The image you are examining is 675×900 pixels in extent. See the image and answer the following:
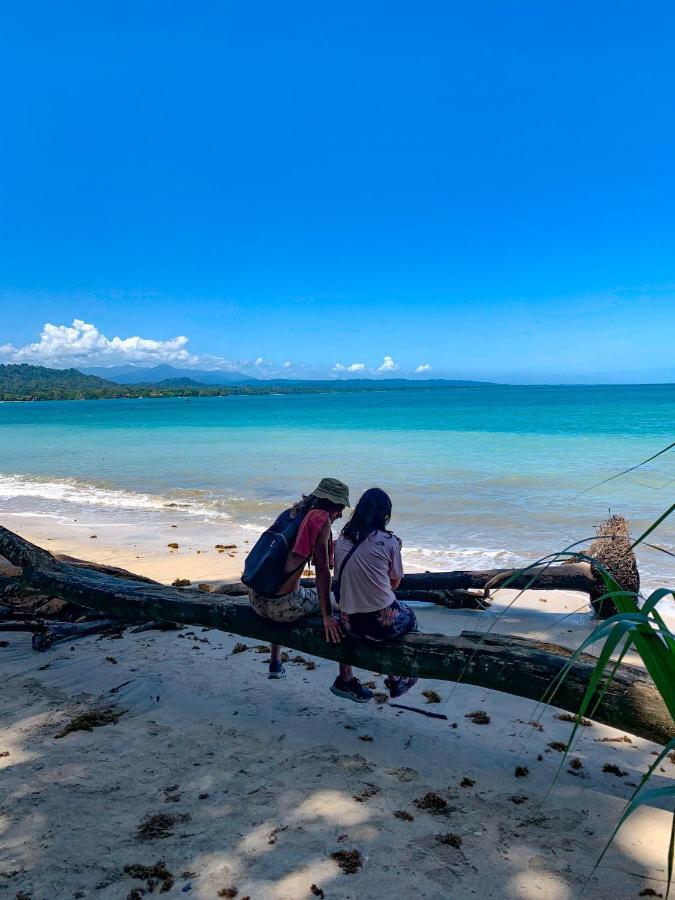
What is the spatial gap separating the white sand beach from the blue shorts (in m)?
0.68

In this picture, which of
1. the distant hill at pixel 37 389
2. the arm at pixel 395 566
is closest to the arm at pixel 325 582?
the arm at pixel 395 566

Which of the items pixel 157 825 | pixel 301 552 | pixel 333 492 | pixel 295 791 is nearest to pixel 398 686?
pixel 295 791

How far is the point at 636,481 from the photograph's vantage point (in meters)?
14.9

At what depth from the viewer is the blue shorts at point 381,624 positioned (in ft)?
11.9

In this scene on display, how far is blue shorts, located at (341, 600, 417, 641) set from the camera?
11.9 ft

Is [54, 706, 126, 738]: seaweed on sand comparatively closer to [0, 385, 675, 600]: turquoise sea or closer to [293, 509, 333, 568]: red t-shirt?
[293, 509, 333, 568]: red t-shirt

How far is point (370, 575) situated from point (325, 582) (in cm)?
29

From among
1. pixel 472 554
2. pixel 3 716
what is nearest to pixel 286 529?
pixel 3 716

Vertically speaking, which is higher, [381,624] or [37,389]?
[37,389]

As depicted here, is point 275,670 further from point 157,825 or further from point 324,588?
point 157,825

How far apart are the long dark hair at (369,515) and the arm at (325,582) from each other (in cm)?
17

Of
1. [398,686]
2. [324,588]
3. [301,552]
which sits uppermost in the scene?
[301,552]

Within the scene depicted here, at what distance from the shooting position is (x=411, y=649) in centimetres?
350

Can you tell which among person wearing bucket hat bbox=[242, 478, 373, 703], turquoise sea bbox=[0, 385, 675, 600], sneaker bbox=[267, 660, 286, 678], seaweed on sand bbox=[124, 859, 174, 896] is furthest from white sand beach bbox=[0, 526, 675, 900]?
turquoise sea bbox=[0, 385, 675, 600]
